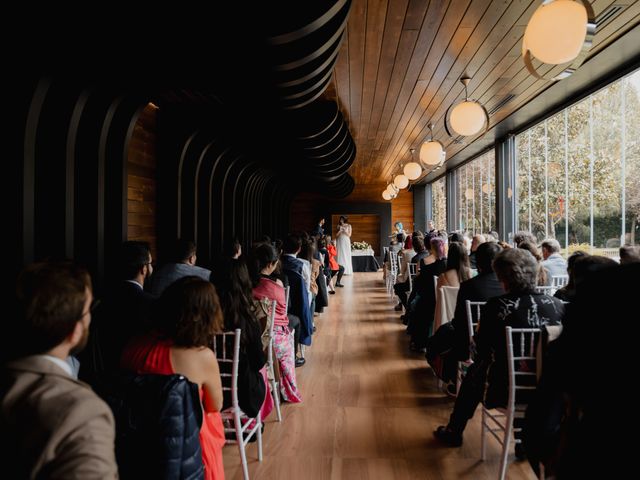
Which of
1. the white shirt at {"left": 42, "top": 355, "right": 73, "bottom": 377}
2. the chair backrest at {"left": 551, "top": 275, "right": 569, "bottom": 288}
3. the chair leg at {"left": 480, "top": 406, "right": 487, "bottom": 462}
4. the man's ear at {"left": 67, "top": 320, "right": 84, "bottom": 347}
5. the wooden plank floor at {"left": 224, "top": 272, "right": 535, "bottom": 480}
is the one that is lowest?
the wooden plank floor at {"left": 224, "top": 272, "right": 535, "bottom": 480}

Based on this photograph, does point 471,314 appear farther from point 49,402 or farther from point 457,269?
point 49,402

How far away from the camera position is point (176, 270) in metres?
3.55

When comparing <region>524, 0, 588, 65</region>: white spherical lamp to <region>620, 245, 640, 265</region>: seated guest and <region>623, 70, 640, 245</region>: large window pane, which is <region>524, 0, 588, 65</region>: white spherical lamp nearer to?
<region>620, 245, 640, 265</region>: seated guest

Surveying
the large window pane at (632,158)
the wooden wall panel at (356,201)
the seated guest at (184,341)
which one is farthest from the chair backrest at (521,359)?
the wooden wall panel at (356,201)

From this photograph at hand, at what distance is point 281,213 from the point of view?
38.7 feet

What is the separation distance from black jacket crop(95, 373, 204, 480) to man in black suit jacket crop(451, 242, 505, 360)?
7.10 feet

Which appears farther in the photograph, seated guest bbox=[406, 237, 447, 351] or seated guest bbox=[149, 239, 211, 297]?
seated guest bbox=[406, 237, 447, 351]

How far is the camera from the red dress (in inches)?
77.1

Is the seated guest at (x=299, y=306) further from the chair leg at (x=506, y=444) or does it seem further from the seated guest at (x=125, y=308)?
the chair leg at (x=506, y=444)

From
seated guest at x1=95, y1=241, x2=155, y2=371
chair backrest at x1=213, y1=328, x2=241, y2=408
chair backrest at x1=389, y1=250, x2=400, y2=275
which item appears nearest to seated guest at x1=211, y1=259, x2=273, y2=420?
chair backrest at x1=213, y1=328, x2=241, y2=408

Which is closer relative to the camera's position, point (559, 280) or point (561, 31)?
point (561, 31)

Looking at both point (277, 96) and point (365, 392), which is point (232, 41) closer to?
point (277, 96)

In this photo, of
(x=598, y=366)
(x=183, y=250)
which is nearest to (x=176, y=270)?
(x=183, y=250)

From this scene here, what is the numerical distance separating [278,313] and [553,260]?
2799 millimetres
